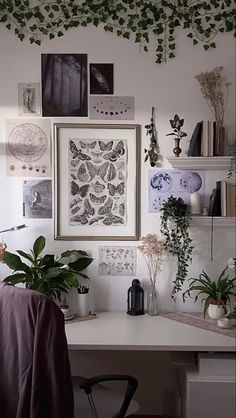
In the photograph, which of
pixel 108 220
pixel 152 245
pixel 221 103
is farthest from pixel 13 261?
pixel 221 103

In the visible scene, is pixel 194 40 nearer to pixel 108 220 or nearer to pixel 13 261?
pixel 108 220

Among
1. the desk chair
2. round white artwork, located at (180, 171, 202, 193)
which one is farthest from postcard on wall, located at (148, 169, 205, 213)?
the desk chair

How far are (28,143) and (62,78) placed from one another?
0.44 metres

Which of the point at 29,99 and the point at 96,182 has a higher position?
the point at 29,99

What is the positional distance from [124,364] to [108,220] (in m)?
0.90

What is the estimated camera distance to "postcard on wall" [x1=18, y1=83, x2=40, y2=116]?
101 inches

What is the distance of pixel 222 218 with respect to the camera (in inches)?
97.4

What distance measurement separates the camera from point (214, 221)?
8.29ft

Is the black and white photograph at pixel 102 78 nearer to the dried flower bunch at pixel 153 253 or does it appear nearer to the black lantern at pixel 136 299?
the dried flower bunch at pixel 153 253

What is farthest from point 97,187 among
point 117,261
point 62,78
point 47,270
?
point 62,78

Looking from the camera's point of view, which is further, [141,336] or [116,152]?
[116,152]

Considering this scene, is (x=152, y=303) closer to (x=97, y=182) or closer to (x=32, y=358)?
(x=97, y=182)

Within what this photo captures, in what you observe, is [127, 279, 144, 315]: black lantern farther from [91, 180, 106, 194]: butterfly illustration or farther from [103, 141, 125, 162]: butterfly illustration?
[103, 141, 125, 162]: butterfly illustration

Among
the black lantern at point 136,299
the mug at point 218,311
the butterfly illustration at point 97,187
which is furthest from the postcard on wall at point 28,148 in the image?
the mug at point 218,311
